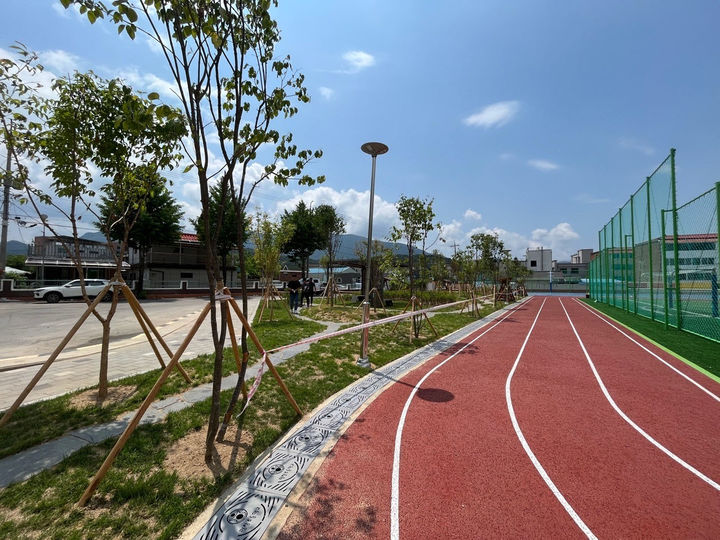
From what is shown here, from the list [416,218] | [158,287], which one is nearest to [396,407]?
[416,218]

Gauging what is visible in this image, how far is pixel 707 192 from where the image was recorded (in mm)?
9711

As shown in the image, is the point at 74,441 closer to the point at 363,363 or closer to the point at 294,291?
the point at 363,363

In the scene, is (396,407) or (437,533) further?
(396,407)

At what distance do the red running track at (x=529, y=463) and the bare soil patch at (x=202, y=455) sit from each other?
102 centimetres

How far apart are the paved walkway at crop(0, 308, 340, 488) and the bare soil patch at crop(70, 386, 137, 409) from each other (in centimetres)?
69

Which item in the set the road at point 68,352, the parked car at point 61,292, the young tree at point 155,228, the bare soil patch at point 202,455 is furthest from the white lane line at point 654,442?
the young tree at point 155,228

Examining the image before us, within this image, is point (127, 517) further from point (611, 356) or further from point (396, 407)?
point (611, 356)

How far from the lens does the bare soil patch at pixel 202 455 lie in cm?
333

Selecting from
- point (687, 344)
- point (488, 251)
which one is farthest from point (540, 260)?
point (687, 344)

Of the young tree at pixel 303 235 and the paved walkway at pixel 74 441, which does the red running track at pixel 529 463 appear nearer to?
the paved walkway at pixel 74 441

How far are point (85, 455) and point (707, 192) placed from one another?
50.9 ft

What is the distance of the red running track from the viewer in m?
2.76

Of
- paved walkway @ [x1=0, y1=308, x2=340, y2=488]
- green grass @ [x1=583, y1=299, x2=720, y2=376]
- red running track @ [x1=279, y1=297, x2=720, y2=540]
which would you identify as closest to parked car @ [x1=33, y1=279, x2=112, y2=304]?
paved walkway @ [x1=0, y1=308, x2=340, y2=488]

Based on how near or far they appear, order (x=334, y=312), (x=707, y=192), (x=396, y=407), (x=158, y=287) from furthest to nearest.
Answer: (x=158, y=287)
(x=334, y=312)
(x=707, y=192)
(x=396, y=407)
